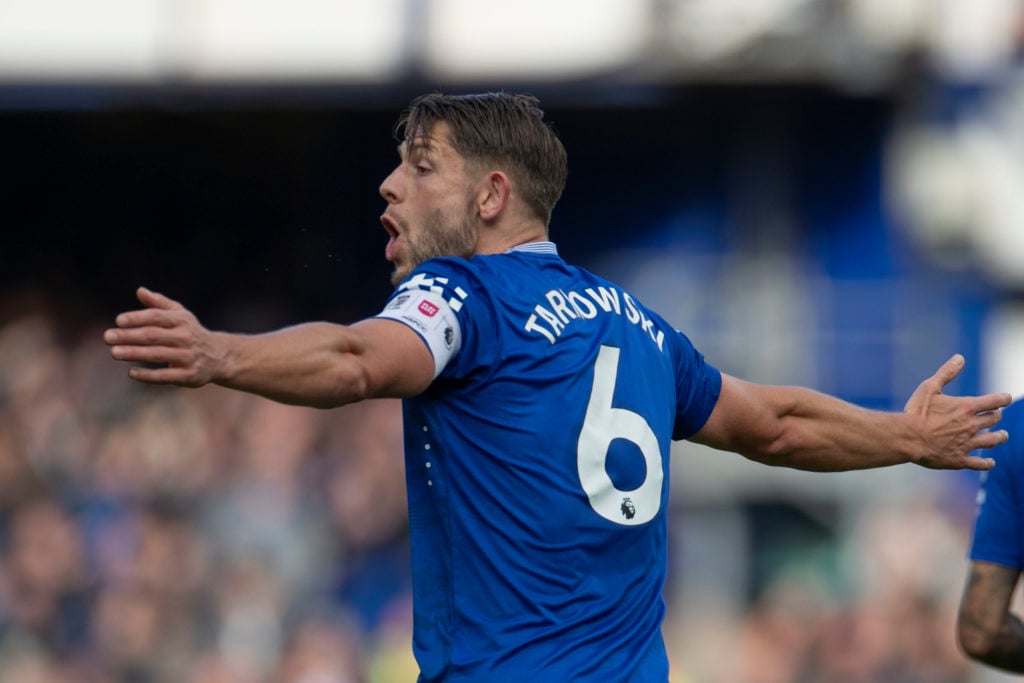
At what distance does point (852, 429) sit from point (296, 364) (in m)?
1.84

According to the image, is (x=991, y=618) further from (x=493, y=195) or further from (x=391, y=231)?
(x=391, y=231)

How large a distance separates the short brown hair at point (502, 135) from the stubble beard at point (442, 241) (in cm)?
18

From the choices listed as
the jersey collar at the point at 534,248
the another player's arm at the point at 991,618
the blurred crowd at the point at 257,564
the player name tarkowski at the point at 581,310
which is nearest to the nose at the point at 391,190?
the jersey collar at the point at 534,248

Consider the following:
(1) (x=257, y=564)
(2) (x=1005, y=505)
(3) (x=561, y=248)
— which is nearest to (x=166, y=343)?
(2) (x=1005, y=505)

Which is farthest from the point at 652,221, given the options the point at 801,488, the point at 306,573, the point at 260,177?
the point at 306,573

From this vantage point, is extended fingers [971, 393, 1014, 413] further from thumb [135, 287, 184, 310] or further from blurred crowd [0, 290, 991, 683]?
blurred crowd [0, 290, 991, 683]

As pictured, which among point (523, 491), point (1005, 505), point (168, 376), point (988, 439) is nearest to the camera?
point (168, 376)

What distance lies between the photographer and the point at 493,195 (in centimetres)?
421

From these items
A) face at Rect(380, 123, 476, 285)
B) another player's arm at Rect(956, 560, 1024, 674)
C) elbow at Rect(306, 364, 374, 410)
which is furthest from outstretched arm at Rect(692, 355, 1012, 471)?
elbow at Rect(306, 364, 374, 410)

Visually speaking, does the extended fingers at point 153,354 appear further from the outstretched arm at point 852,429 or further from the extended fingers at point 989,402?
the extended fingers at point 989,402

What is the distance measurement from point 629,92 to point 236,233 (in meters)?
4.06

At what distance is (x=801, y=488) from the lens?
41.5 ft

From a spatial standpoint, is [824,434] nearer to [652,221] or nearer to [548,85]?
[548,85]

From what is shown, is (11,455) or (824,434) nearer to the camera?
(824,434)
